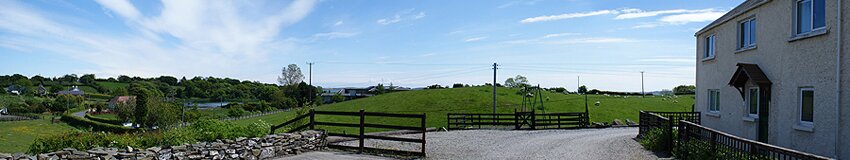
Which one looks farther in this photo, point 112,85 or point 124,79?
point 124,79

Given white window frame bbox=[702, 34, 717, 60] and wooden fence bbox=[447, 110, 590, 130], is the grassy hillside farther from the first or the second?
white window frame bbox=[702, 34, 717, 60]

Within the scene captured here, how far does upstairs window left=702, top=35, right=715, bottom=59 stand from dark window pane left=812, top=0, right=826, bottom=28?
6095mm

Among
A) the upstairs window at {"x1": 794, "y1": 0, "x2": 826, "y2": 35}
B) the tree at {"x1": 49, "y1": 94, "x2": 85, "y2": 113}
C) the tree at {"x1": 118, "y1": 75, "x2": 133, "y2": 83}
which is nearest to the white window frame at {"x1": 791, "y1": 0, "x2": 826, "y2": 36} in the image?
the upstairs window at {"x1": 794, "y1": 0, "x2": 826, "y2": 35}

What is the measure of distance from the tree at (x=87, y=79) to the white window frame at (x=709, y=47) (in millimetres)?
142010

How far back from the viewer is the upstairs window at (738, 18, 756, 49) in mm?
13547

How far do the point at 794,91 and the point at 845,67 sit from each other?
5.82ft

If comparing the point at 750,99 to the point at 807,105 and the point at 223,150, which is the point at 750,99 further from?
the point at 223,150

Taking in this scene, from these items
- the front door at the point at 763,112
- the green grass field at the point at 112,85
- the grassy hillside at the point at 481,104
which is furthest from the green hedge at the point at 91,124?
the green grass field at the point at 112,85

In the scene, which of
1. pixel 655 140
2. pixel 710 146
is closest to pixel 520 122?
pixel 655 140

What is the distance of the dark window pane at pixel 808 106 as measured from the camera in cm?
1056

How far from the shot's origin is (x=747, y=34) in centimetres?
1400

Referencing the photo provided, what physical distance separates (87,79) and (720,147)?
149673 millimetres

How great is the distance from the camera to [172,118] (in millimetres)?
56812

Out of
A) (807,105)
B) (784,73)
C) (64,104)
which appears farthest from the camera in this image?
(64,104)
